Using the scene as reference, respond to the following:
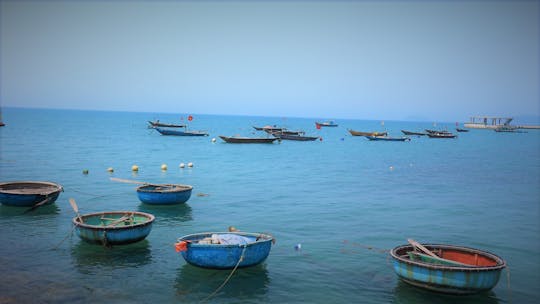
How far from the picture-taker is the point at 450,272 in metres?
12.4

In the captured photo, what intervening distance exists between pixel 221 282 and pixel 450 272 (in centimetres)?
689

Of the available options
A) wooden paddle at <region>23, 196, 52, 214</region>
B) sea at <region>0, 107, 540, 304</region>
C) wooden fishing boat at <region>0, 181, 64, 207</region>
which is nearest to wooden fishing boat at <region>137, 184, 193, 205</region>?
sea at <region>0, 107, 540, 304</region>

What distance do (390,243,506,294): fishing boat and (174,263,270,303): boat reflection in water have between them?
4390mm

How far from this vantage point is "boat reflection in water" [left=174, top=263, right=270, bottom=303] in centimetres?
1306

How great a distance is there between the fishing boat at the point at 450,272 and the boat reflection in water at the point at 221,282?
4390mm

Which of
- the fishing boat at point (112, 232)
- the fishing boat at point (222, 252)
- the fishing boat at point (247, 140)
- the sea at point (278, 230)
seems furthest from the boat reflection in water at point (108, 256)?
the fishing boat at point (247, 140)

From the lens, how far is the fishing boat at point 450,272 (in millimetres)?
12336

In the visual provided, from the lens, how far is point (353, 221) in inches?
902

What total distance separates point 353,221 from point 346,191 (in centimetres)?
944

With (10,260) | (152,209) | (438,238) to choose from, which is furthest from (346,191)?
(10,260)

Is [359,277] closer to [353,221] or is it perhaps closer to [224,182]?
[353,221]

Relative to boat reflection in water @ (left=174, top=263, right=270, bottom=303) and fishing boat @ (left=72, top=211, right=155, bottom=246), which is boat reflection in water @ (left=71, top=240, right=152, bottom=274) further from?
boat reflection in water @ (left=174, top=263, right=270, bottom=303)

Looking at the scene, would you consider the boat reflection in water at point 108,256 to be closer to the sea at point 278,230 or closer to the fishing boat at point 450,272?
the sea at point 278,230

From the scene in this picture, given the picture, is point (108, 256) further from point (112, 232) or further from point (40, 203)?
point (40, 203)
